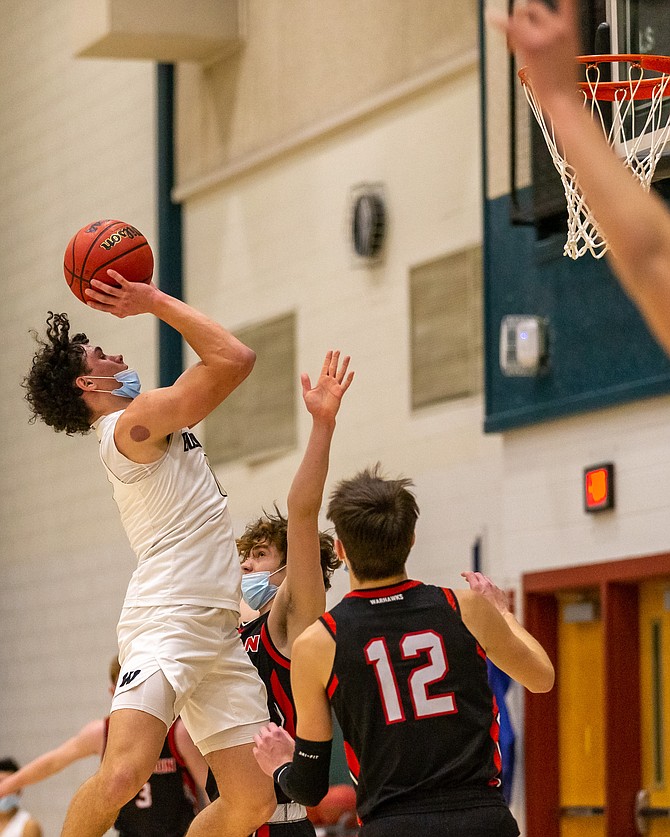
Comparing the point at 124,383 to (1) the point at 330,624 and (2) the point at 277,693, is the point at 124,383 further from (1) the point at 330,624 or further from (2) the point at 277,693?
(1) the point at 330,624

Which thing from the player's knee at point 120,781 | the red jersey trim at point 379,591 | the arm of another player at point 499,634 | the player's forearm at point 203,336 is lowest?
the player's knee at point 120,781

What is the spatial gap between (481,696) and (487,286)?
6.34 m

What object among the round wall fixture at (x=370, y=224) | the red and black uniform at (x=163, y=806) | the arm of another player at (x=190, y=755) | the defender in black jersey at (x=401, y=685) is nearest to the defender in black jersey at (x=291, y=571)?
the defender in black jersey at (x=401, y=685)

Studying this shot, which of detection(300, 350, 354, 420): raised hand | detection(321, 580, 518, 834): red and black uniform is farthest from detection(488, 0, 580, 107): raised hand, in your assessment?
detection(300, 350, 354, 420): raised hand

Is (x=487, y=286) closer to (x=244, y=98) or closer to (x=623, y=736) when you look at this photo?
(x=623, y=736)

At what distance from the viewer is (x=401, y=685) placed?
3.85 metres

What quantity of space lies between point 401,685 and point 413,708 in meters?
0.06

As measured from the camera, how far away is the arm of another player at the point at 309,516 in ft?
15.9

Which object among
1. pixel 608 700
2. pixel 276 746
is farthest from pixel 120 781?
pixel 608 700

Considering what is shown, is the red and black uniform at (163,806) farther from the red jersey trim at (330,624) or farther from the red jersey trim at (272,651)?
the red jersey trim at (330,624)

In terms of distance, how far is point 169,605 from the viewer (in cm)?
522

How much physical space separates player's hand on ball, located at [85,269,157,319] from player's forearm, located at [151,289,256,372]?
0.04 metres

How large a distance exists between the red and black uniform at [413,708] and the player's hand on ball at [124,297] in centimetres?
178

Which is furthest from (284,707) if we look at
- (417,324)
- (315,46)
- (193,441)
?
(315,46)
